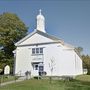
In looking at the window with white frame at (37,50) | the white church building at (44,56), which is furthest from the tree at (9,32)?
the window with white frame at (37,50)

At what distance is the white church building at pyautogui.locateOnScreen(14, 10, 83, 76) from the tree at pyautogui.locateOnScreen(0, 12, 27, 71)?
9.02 m

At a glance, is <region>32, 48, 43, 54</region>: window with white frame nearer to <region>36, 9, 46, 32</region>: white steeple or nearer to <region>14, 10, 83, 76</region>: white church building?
<region>14, 10, 83, 76</region>: white church building

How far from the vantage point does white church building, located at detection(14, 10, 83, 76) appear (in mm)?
32438

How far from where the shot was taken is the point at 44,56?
1326 inches

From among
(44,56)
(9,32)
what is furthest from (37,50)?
(9,32)

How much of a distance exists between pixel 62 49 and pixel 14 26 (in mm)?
17256

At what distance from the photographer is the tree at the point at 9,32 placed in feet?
147

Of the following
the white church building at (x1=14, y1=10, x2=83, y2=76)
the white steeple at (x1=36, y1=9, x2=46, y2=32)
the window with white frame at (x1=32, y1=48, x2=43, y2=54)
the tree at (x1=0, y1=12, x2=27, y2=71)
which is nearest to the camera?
the white church building at (x1=14, y1=10, x2=83, y2=76)

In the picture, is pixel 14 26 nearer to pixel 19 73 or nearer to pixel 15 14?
pixel 15 14

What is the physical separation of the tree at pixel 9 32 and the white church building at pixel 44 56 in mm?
9020

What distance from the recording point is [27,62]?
1382 inches

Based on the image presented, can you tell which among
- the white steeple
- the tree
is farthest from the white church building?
the tree

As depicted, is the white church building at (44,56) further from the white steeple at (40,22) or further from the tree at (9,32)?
the tree at (9,32)

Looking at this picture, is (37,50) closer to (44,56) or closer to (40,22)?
(44,56)
